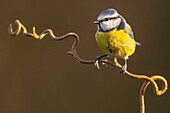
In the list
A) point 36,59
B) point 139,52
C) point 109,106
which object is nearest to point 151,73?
point 139,52

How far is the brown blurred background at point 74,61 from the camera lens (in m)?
2.61

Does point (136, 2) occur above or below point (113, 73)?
above

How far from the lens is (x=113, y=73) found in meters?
2.65

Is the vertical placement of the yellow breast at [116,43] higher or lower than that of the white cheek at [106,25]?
lower

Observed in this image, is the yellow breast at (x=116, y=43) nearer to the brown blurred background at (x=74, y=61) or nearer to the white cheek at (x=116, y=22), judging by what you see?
the white cheek at (x=116, y=22)

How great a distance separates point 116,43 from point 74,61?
1488 mm

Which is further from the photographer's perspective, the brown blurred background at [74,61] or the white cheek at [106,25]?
the brown blurred background at [74,61]

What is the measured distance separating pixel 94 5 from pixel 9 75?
663 mm

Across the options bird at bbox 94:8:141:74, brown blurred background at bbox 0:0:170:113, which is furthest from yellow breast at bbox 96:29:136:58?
brown blurred background at bbox 0:0:170:113

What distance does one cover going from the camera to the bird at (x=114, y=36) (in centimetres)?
115

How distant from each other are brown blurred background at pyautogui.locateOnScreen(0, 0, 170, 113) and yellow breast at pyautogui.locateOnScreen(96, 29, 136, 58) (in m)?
1.38

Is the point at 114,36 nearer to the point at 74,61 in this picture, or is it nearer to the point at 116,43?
the point at 116,43

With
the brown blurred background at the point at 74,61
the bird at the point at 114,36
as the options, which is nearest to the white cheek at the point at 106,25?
the bird at the point at 114,36

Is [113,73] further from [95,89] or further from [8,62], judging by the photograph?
[8,62]
